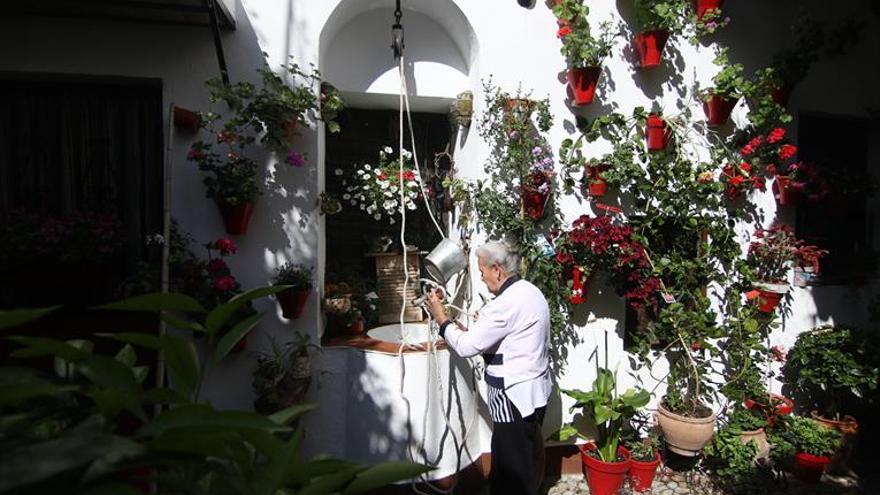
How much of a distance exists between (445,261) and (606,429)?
5.43 feet

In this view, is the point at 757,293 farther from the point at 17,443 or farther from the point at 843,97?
the point at 17,443

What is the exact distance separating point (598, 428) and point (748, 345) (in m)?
1.27

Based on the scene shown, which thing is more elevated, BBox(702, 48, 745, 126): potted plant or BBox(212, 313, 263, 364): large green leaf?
BBox(702, 48, 745, 126): potted plant

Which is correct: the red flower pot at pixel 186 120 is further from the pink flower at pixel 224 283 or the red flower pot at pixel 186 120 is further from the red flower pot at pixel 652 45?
the red flower pot at pixel 652 45

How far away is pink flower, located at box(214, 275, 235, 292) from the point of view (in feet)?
8.88

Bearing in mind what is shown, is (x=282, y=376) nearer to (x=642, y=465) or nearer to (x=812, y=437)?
(x=642, y=465)

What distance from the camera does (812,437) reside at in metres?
3.56

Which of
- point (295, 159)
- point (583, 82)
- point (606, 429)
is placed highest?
point (583, 82)

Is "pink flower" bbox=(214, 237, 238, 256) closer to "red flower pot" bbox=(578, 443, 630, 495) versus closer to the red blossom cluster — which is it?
the red blossom cluster

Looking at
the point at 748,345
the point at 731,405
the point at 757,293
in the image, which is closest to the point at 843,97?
the point at 757,293

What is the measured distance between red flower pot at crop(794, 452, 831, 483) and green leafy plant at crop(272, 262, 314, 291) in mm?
3668

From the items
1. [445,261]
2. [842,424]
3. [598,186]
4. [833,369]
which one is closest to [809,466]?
[842,424]

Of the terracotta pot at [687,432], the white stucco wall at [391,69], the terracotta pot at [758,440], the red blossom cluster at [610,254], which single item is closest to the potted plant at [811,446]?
the terracotta pot at [758,440]

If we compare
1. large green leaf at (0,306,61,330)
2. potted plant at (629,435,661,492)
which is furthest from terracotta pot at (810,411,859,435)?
large green leaf at (0,306,61,330)
